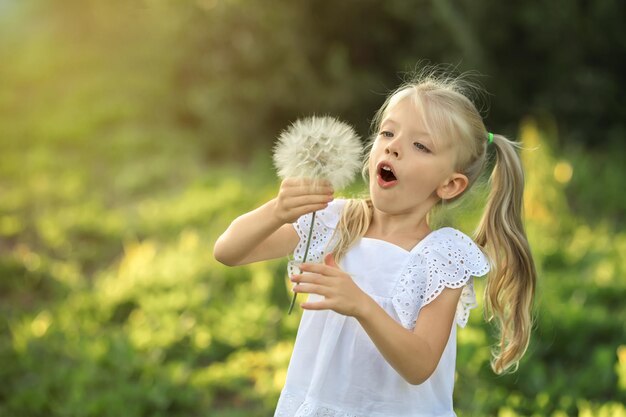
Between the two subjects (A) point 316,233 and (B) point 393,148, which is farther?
(A) point 316,233

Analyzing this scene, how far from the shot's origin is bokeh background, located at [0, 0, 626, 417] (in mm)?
4016

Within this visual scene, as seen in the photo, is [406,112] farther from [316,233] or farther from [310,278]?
[310,278]

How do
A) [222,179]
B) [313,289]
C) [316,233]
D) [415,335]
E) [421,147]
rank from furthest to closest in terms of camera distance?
[222,179]
[316,233]
[421,147]
[415,335]
[313,289]

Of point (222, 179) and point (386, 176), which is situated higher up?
point (222, 179)

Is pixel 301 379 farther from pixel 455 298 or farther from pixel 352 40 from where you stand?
pixel 352 40

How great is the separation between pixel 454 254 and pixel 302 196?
0.42 metres

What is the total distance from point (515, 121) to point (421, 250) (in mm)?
5999

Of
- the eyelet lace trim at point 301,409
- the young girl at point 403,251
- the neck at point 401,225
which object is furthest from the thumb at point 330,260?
the eyelet lace trim at point 301,409

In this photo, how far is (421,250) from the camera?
2.22 meters

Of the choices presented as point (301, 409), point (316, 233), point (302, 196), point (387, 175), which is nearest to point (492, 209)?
point (387, 175)

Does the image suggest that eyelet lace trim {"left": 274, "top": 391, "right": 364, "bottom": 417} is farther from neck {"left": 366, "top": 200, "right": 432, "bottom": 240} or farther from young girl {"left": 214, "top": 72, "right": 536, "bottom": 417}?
neck {"left": 366, "top": 200, "right": 432, "bottom": 240}

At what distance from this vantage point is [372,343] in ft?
7.36

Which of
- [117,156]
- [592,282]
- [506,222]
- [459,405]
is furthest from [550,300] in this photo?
[117,156]

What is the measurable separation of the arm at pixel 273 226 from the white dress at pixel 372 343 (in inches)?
4.9
